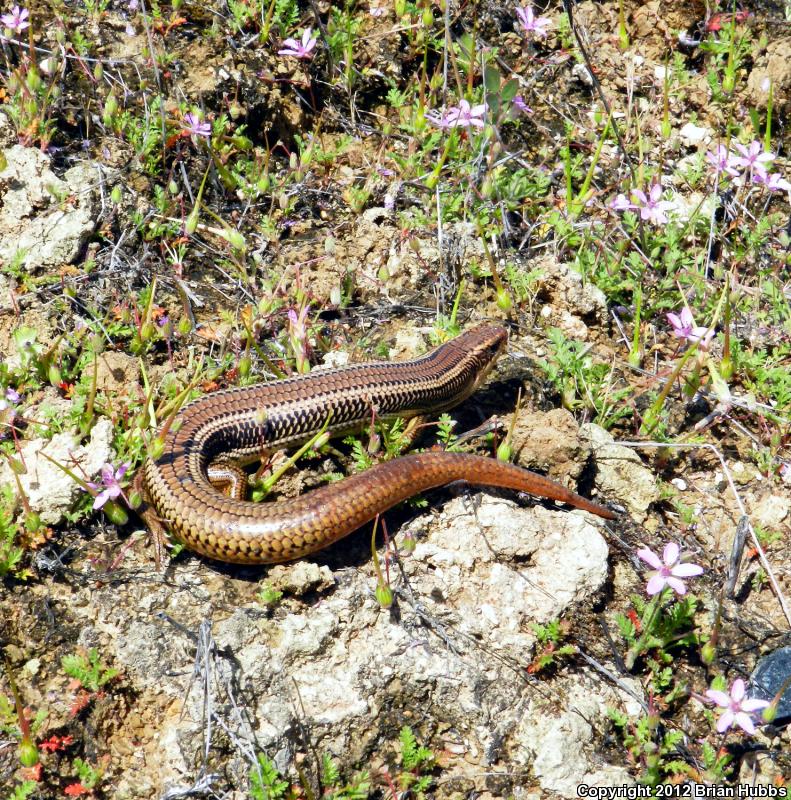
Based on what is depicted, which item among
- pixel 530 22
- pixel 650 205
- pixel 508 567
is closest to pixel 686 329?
pixel 650 205

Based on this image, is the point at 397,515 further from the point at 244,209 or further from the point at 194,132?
the point at 194,132

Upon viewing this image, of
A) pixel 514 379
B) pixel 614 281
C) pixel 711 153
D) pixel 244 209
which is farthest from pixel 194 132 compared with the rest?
pixel 711 153

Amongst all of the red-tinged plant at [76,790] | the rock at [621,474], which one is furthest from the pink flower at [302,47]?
the red-tinged plant at [76,790]

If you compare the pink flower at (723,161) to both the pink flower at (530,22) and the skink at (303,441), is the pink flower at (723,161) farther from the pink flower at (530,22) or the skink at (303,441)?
the skink at (303,441)

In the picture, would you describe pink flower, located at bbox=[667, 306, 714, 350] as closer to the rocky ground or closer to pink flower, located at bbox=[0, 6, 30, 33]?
the rocky ground

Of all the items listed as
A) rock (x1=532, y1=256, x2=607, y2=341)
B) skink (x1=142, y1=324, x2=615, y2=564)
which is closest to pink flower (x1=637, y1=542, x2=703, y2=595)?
skink (x1=142, y1=324, x2=615, y2=564)

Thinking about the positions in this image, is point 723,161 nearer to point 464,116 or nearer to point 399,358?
point 464,116

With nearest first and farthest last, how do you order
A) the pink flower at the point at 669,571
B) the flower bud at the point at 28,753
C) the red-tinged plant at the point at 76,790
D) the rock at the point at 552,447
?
1. the flower bud at the point at 28,753
2. the red-tinged plant at the point at 76,790
3. the pink flower at the point at 669,571
4. the rock at the point at 552,447
